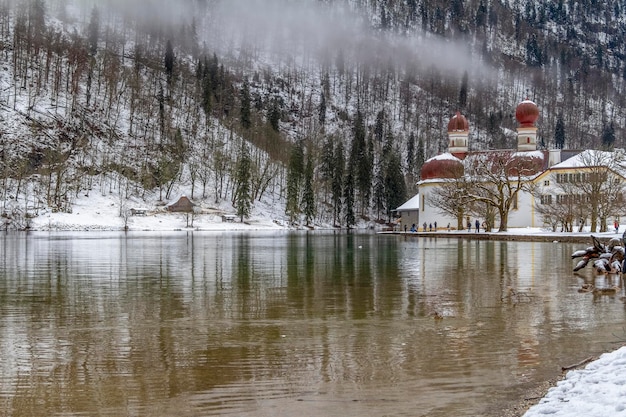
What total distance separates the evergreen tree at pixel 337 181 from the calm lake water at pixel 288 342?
93396mm

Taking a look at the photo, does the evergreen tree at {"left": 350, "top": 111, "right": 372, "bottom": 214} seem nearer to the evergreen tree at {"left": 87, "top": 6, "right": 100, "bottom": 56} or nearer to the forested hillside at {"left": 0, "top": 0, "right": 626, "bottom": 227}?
Answer: the forested hillside at {"left": 0, "top": 0, "right": 626, "bottom": 227}

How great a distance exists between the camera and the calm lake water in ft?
26.3

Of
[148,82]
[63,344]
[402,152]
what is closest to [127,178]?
[148,82]

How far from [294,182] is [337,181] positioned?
11.2 meters

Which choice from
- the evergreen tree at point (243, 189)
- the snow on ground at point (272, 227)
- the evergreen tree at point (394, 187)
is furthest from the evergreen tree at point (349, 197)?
the evergreen tree at point (243, 189)

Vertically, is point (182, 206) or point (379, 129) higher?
point (379, 129)

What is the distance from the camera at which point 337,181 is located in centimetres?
11625

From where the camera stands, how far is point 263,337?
1161 centimetres

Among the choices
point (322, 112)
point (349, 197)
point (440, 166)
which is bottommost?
point (349, 197)

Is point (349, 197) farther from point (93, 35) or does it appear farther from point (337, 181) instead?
point (93, 35)

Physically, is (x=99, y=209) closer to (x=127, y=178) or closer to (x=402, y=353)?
(x=127, y=178)

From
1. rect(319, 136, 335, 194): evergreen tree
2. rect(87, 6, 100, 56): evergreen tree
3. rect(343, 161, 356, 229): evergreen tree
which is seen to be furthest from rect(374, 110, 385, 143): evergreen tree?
rect(87, 6, 100, 56): evergreen tree

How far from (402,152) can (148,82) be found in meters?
56.7

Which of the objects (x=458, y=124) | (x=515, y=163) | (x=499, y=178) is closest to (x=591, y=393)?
(x=499, y=178)
